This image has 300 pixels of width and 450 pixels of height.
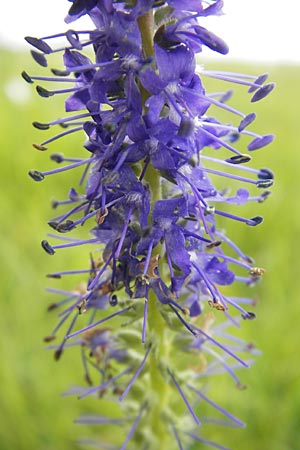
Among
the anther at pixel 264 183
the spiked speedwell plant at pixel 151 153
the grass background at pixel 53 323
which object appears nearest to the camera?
the spiked speedwell plant at pixel 151 153

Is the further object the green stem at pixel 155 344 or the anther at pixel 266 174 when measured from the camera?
the anther at pixel 266 174

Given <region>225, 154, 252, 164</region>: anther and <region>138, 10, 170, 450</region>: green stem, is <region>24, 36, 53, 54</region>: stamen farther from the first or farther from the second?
<region>225, 154, 252, 164</region>: anther

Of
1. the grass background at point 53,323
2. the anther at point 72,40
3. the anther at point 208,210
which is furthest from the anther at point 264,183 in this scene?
the grass background at point 53,323

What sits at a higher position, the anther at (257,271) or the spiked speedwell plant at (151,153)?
the spiked speedwell plant at (151,153)

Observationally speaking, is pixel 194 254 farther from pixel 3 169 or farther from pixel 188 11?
pixel 3 169

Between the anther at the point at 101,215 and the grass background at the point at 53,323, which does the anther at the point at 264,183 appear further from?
the grass background at the point at 53,323

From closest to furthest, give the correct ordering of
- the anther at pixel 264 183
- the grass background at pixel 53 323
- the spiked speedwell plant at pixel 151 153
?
the spiked speedwell plant at pixel 151 153
the anther at pixel 264 183
the grass background at pixel 53 323

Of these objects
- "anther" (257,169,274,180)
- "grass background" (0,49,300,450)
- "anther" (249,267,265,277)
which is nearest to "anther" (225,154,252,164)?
"anther" (257,169,274,180)

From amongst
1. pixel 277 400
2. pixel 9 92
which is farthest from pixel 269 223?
pixel 9 92

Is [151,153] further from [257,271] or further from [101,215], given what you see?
[257,271]
